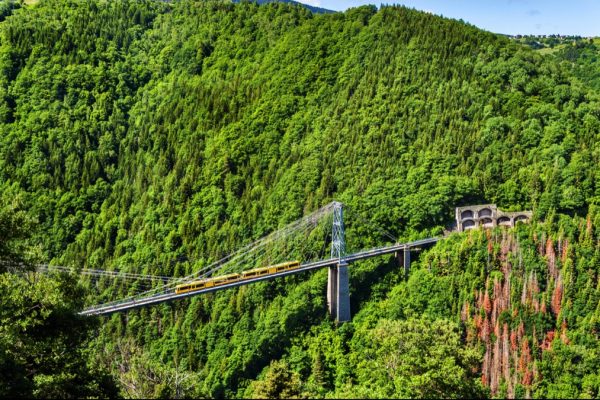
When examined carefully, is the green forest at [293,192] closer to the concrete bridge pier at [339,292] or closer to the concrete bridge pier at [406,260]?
the concrete bridge pier at [339,292]

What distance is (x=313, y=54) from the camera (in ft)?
351

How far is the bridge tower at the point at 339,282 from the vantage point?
7462 cm

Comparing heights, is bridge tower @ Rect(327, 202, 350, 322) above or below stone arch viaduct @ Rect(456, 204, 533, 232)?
below

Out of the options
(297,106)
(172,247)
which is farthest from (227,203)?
(297,106)

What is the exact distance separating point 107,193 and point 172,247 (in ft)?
60.5

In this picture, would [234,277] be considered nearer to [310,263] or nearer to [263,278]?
[263,278]

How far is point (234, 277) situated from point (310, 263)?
7608 mm

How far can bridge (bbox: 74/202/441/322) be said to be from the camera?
7297 cm

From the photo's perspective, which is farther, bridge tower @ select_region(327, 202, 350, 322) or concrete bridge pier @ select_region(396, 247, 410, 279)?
concrete bridge pier @ select_region(396, 247, 410, 279)

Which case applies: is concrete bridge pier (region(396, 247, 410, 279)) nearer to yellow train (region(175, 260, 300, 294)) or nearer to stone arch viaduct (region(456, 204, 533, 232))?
stone arch viaduct (region(456, 204, 533, 232))

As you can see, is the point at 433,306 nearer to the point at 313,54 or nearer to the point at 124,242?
the point at 124,242

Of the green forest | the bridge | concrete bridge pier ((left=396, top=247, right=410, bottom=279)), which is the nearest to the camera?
the green forest

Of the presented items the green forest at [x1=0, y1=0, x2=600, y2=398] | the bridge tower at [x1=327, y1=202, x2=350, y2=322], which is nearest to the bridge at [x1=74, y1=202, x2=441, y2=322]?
the bridge tower at [x1=327, y1=202, x2=350, y2=322]

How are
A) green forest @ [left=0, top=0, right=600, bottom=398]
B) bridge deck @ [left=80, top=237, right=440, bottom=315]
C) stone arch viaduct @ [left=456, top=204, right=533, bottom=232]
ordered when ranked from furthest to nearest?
stone arch viaduct @ [left=456, top=204, right=533, bottom=232] < bridge deck @ [left=80, top=237, right=440, bottom=315] < green forest @ [left=0, top=0, right=600, bottom=398]
